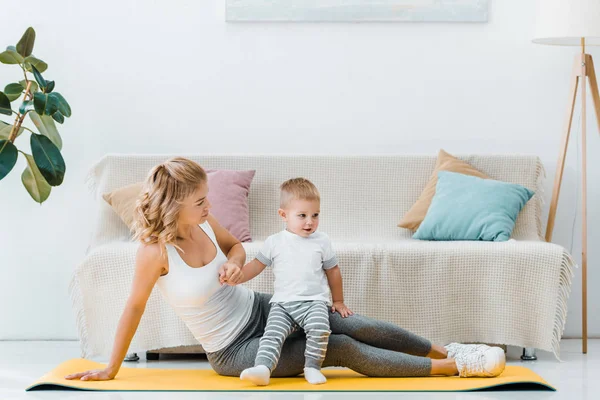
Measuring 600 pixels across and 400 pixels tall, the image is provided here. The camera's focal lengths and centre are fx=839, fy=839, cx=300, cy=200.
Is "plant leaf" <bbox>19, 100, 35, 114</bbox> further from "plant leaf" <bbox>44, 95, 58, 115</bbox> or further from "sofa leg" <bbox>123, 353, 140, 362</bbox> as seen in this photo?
"sofa leg" <bbox>123, 353, 140, 362</bbox>

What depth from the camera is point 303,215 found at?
2.84 metres

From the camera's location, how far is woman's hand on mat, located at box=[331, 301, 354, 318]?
2785mm

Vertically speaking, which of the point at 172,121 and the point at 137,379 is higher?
the point at 172,121

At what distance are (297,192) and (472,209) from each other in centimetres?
A: 109

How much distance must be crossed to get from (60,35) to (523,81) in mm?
2260

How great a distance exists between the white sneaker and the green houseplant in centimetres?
172

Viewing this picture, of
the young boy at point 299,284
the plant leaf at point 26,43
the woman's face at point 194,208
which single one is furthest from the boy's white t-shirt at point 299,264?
the plant leaf at point 26,43

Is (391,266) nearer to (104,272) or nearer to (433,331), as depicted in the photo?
(433,331)

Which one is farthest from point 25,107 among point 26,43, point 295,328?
point 295,328

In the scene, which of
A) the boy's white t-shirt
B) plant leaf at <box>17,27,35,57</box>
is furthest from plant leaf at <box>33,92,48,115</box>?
the boy's white t-shirt

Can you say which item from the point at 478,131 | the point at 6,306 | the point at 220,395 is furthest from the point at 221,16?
the point at 220,395

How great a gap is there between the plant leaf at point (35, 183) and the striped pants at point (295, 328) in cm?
131

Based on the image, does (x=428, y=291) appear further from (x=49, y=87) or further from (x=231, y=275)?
(x=49, y=87)

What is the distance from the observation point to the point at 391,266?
3291 millimetres
